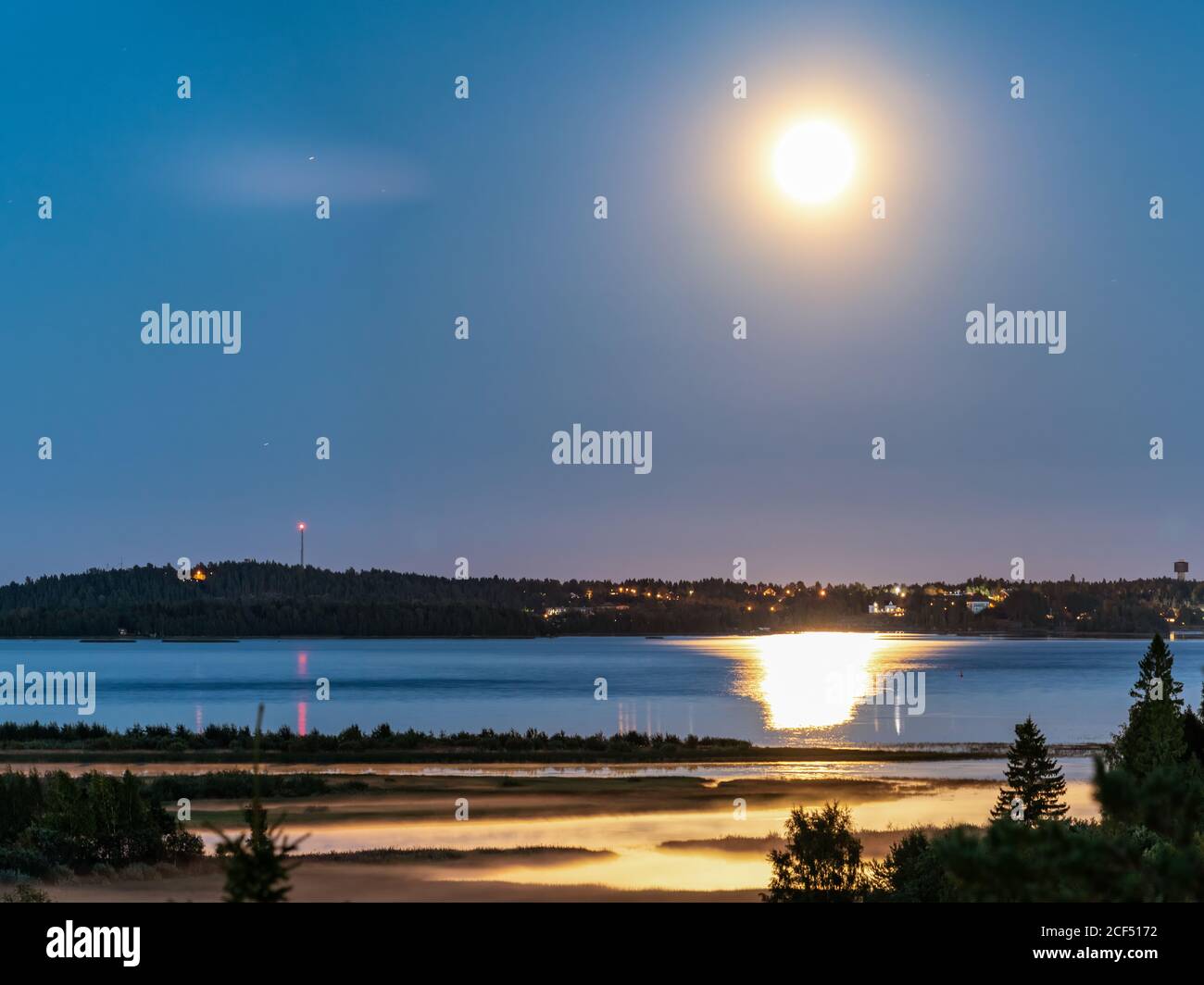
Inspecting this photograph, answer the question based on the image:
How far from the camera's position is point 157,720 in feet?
368

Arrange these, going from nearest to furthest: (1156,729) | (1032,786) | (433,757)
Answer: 1. (1032,786)
2. (1156,729)
3. (433,757)

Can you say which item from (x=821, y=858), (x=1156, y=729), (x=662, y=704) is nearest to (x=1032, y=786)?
(x=1156, y=729)

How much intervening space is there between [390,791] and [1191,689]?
107m

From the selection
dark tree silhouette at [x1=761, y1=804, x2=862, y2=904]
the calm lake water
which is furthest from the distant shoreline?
dark tree silhouette at [x1=761, y1=804, x2=862, y2=904]

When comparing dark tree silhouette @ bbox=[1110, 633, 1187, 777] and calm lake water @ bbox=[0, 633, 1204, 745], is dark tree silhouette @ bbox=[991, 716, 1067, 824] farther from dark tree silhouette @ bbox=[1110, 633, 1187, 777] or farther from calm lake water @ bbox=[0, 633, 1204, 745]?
calm lake water @ bbox=[0, 633, 1204, 745]

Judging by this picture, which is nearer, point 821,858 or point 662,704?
point 821,858

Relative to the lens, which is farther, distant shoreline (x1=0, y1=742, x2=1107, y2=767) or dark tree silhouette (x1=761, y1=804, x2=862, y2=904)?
distant shoreline (x1=0, y1=742, x2=1107, y2=767)

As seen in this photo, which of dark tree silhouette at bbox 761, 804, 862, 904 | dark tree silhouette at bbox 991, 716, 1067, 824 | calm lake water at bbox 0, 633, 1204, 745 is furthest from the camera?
calm lake water at bbox 0, 633, 1204, 745

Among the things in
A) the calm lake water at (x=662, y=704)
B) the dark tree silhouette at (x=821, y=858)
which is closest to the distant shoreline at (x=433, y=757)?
the calm lake water at (x=662, y=704)

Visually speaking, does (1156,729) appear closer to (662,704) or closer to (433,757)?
(433,757)

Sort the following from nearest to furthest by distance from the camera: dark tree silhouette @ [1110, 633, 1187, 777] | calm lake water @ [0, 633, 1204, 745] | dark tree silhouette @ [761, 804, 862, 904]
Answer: dark tree silhouette @ [761, 804, 862, 904]
dark tree silhouette @ [1110, 633, 1187, 777]
calm lake water @ [0, 633, 1204, 745]

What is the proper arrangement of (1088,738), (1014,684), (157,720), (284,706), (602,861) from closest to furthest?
(602,861)
(1088,738)
(157,720)
(284,706)
(1014,684)

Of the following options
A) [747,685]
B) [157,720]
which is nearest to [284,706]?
[157,720]
